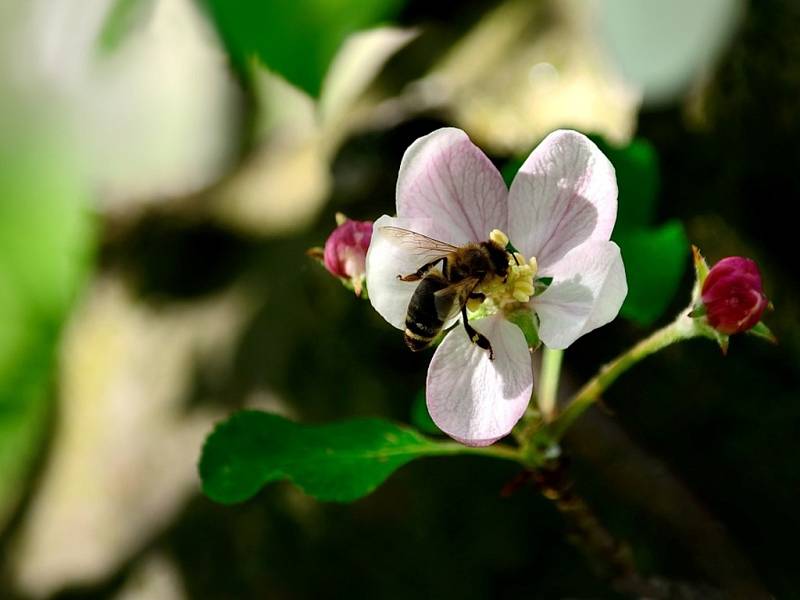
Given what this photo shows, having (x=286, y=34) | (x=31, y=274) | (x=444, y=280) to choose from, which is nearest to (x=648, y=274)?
(x=444, y=280)

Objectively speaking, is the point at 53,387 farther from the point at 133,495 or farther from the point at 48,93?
the point at 48,93

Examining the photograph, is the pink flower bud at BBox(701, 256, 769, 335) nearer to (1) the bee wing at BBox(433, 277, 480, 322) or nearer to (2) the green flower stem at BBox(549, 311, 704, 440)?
(2) the green flower stem at BBox(549, 311, 704, 440)

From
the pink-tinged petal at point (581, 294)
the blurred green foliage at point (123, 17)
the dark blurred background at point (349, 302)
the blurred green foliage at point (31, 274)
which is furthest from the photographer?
the blurred green foliage at point (31, 274)

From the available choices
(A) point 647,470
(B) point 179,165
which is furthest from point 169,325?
(A) point 647,470

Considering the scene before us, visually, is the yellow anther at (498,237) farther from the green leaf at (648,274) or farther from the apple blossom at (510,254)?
the green leaf at (648,274)

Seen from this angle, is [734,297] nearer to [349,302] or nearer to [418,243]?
[418,243]

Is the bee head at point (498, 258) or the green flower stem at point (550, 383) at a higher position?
the bee head at point (498, 258)

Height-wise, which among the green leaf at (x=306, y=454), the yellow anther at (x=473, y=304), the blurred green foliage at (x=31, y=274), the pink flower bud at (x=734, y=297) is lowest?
the blurred green foliage at (x=31, y=274)

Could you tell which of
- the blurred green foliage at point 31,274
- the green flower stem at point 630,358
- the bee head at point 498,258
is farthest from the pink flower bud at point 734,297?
the blurred green foliage at point 31,274
